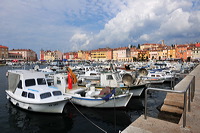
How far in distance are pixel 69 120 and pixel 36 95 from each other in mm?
3140

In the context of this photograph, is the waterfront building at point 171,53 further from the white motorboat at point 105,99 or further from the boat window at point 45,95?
the boat window at point 45,95

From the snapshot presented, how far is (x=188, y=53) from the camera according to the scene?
107 metres

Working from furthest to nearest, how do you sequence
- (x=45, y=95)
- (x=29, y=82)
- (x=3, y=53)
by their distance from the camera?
(x=3, y=53) → (x=29, y=82) → (x=45, y=95)

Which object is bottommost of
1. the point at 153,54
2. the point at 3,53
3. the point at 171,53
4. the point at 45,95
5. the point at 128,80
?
the point at 45,95

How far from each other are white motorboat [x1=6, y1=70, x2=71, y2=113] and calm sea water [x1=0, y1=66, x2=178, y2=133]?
733 mm

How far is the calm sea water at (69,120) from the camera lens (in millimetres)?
9859

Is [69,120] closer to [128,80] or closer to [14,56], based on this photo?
[128,80]

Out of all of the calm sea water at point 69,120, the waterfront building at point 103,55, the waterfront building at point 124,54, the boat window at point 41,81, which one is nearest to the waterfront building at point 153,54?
the waterfront building at point 124,54

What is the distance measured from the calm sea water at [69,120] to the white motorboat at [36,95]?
2.40 ft

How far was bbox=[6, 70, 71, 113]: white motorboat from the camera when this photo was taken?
36.2ft

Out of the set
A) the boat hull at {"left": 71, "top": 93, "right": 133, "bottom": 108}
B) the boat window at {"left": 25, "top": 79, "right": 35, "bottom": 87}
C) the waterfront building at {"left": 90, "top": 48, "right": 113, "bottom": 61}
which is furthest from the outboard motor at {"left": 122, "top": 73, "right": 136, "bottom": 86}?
the waterfront building at {"left": 90, "top": 48, "right": 113, "bottom": 61}

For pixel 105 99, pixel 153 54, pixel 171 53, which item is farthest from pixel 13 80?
pixel 153 54

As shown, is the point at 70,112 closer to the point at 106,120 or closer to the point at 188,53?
the point at 106,120

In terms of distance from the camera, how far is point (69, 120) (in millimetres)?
11195
